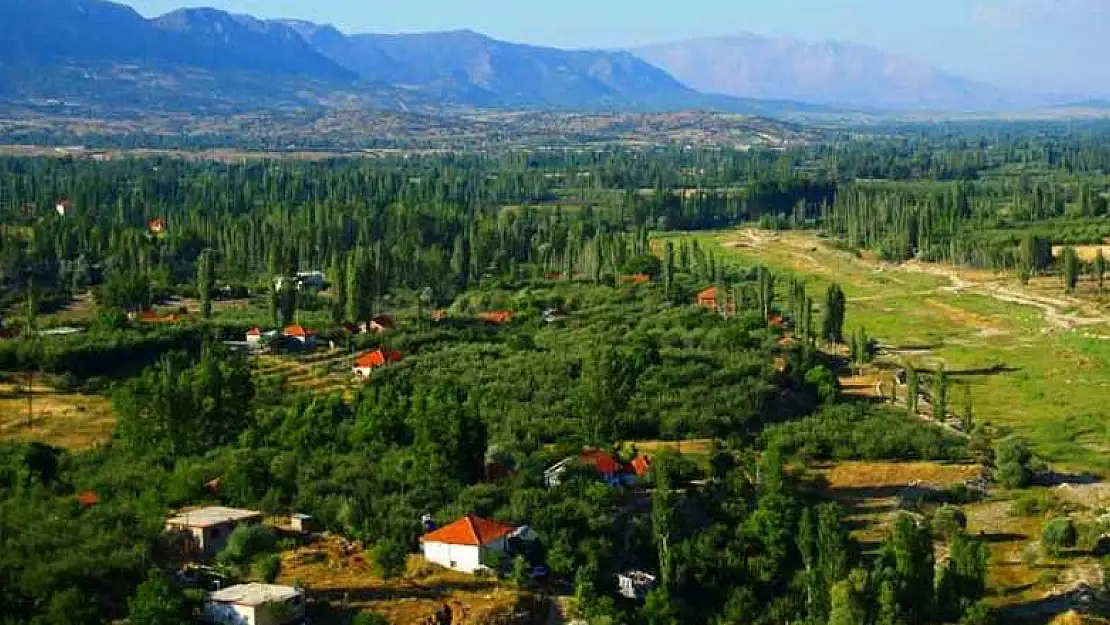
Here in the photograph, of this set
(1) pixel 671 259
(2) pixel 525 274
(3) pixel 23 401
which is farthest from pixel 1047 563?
(2) pixel 525 274

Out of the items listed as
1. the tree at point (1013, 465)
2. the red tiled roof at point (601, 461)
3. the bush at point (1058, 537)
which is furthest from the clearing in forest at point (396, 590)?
the tree at point (1013, 465)

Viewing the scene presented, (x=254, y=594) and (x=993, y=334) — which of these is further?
(x=993, y=334)

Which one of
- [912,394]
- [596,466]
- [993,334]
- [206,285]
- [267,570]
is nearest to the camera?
[267,570]

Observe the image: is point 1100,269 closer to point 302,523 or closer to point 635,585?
point 635,585

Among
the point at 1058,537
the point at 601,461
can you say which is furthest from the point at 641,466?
the point at 1058,537

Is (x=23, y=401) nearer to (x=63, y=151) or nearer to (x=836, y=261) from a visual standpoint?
(x=836, y=261)
